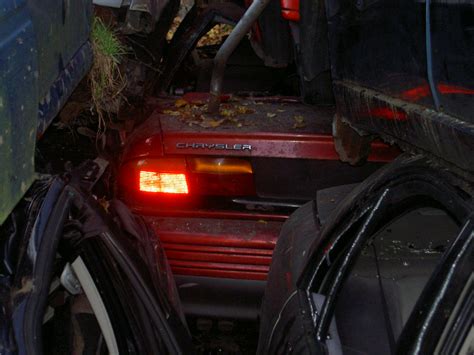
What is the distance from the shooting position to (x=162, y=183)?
12.0 feet

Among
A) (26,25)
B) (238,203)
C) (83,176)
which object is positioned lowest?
(238,203)

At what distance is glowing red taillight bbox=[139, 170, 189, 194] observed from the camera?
11.9 feet

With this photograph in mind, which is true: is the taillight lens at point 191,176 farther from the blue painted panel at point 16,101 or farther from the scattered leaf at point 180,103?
the blue painted panel at point 16,101

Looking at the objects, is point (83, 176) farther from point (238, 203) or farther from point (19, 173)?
point (238, 203)

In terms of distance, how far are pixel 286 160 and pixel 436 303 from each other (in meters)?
2.04

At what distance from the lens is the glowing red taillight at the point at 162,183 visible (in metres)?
3.64

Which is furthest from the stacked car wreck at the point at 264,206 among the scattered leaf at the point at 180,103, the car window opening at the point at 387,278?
the scattered leaf at the point at 180,103

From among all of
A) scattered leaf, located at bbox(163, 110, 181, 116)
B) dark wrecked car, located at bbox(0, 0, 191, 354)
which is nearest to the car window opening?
dark wrecked car, located at bbox(0, 0, 191, 354)

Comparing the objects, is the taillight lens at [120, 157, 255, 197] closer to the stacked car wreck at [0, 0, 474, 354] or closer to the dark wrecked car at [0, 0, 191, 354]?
the stacked car wreck at [0, 0, 474, 354]

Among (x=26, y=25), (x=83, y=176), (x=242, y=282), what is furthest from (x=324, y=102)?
(x=26, y=25)

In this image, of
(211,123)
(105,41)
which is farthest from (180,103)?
(105,41)

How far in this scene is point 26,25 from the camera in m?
1.95

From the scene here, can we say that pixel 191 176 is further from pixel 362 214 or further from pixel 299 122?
pixel 362 214

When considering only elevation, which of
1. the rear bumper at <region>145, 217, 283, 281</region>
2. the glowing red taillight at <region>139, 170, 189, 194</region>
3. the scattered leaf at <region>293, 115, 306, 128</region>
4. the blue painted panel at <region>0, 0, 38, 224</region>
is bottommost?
the rear bumper at <region>145, 217, 283, 281</region>
